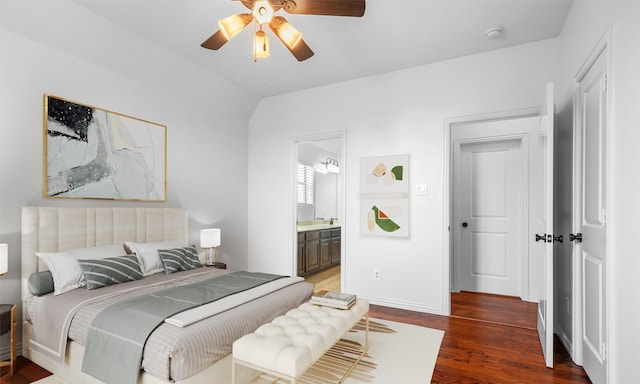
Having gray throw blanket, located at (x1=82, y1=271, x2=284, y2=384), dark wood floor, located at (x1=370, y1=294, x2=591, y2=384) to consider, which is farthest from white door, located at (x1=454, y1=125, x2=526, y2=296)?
gray throw blanket, located at (x1=82, y1=271, x2=284, y2=384)

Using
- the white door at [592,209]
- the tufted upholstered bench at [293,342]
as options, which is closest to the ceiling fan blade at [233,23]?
the tufted upholstered bench at [293,342]

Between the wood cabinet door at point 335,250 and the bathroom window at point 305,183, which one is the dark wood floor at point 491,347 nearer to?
the wood cabinet door at point 335,250

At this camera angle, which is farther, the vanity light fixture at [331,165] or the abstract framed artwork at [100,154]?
the vanity light fixture at [331,165]

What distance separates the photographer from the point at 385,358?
2.55 meters

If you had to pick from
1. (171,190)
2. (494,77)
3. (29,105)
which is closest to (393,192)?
(494,77)

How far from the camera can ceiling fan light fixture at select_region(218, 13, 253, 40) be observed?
7.02 feet

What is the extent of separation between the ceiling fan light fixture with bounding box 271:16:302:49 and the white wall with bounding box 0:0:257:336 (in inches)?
68.0

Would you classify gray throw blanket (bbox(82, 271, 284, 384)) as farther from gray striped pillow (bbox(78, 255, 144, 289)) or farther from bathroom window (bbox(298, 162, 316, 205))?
bathroom window (bbox(298, 162, 316, 205))

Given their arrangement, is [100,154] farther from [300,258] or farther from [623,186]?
[623,186]

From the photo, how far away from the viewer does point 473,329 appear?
3.18m

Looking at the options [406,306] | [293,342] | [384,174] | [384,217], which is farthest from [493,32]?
[293,342]

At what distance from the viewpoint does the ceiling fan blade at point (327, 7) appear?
2.00m

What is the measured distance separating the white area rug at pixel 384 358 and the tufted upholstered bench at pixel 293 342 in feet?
0.43

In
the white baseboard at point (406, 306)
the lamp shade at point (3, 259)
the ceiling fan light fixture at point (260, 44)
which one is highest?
the ceiling fan light fixture at point (260, 44)
